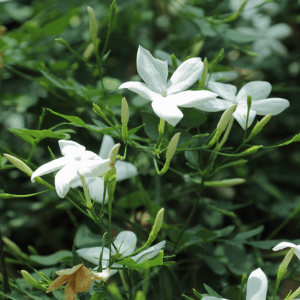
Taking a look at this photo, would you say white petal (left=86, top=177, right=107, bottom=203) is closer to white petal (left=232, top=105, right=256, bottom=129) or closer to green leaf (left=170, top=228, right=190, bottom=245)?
green leaf (left=170, top=228, right=190, bottom=245)

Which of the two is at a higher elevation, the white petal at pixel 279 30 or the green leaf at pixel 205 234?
the white petal at pixel 279 30

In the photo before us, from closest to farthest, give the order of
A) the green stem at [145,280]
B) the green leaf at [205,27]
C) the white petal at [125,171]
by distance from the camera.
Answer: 1. the green stem at [145,280]
2. the white petal at [125,171]
3. the green leaf at [205,27]

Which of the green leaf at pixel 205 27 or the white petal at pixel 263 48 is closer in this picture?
the green leaf at pixel 205 27

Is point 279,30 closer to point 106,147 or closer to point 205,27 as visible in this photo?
point 205,27

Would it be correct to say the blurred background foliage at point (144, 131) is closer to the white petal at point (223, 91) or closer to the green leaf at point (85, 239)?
the green leaf at point (85, 239)

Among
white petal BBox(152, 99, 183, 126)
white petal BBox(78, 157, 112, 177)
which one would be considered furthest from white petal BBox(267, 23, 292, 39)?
white petal BBox(78, 157, 112, 177)

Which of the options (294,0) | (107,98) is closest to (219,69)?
(107,98)

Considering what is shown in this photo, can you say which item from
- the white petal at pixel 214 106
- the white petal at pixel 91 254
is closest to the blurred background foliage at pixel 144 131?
the white petal at pixel 91 254

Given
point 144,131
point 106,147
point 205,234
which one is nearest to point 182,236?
point 205,234
